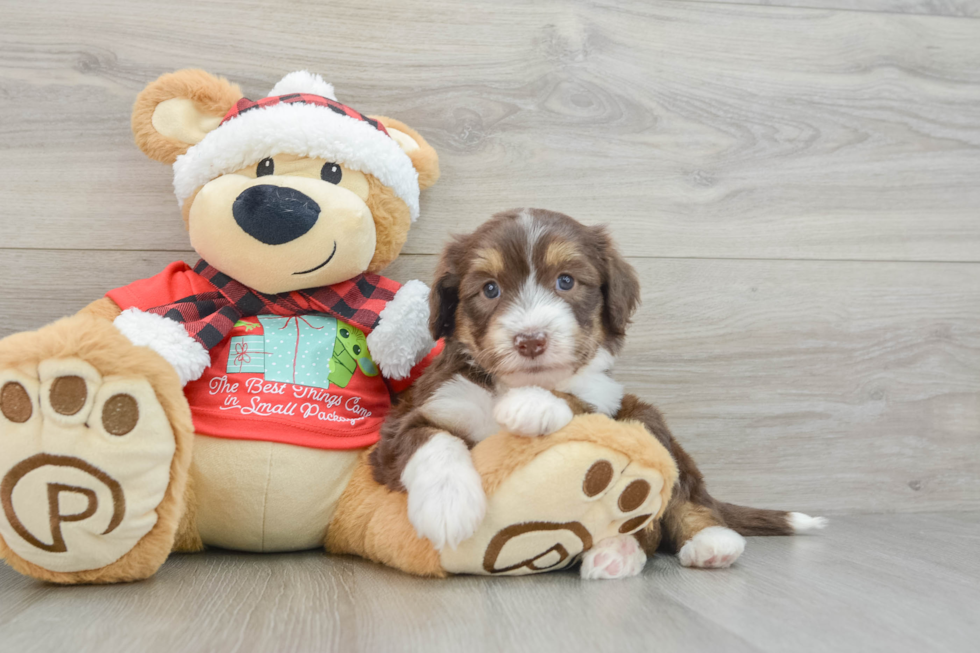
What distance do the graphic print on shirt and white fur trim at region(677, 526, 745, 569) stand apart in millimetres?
892

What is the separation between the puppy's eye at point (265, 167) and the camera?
177 centimetres

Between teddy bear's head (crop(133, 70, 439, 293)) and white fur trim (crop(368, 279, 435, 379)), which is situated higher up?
teddy bear's head (crop(133, 70, 439, 293))

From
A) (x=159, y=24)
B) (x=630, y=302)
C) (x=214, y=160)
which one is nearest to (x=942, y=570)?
(x=630, y=302)

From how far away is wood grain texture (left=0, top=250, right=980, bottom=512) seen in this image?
7.74ft

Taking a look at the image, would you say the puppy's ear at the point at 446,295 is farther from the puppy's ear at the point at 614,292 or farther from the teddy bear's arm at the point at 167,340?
the teddy bear's arm at the point at 167,340

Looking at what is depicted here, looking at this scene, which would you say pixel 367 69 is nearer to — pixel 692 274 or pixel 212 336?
pixel 212 336

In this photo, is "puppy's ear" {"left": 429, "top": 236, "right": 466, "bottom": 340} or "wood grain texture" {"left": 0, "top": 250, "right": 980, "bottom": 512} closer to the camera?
"puppy's ear" {"left": 429, "top": 236, "right": 466, "bottom": 340}

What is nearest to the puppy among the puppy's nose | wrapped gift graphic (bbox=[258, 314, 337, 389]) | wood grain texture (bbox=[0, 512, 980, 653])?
the puppy's nose

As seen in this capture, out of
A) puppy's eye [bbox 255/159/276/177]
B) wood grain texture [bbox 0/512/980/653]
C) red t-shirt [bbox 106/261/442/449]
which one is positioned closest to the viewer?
wood grain texture [bbox 0/512/980/653]

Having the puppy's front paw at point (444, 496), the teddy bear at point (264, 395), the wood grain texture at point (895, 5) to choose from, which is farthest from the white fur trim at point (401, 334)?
the wood grain texture at point (895, 5)

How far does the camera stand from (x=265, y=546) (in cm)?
170

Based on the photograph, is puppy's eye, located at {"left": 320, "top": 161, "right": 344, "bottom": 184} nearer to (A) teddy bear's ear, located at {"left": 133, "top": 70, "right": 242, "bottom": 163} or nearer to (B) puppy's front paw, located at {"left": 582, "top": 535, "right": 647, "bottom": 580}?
(A) teddy bear's ear, located at {"left": 133, "top": 70, "right": 242, "bottom": 163}

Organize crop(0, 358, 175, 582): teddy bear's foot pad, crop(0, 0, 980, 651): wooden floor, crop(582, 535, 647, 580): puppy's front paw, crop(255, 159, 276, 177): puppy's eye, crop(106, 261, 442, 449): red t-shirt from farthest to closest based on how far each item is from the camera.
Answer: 1. crop(0, 0, 980, 651): wooden floor
2. crop(255, 159, 276, 177): puppy's eye
3. crop(106, 261, 442, 449): red t-shirt
4. crop(582, 535, 647, 580): puppy's front paw
5. crop(0, 358, 175, 582): teddy bear's foot pad

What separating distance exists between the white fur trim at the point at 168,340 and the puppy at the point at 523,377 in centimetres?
45
